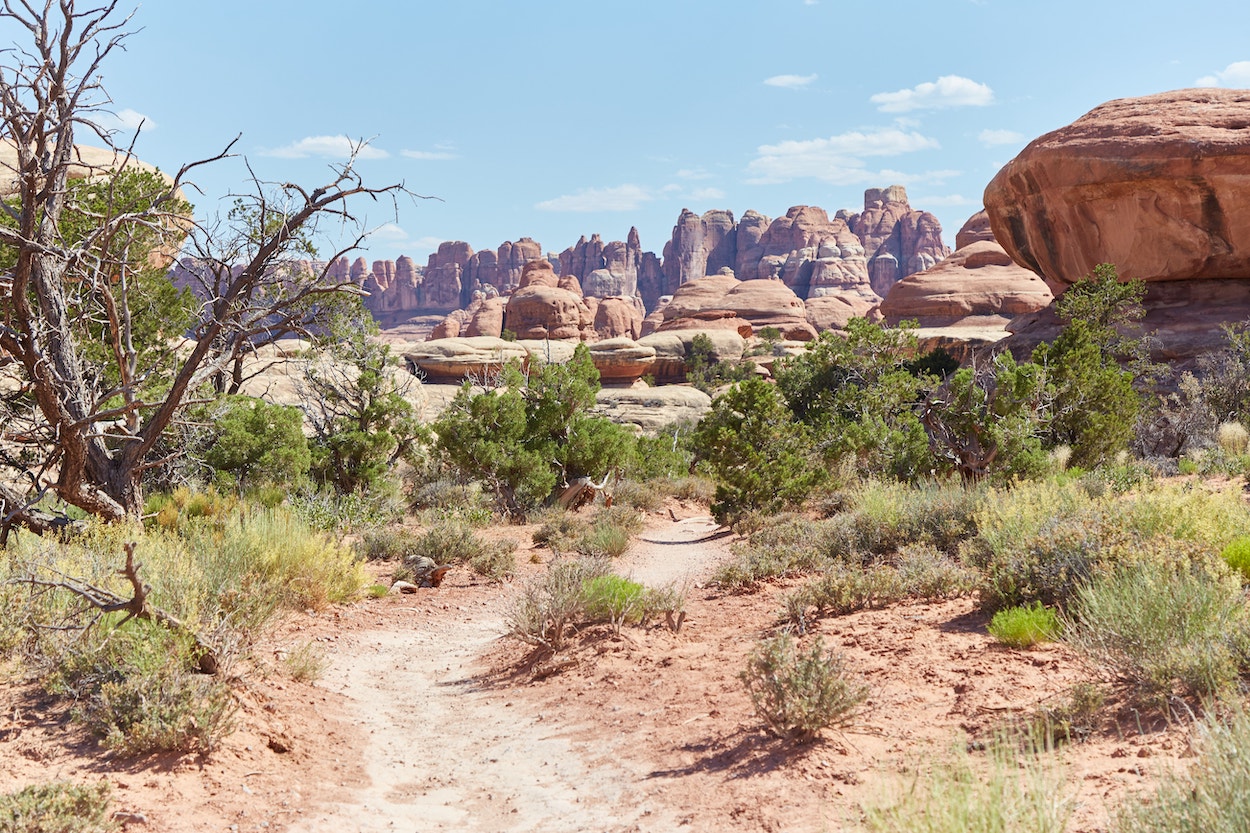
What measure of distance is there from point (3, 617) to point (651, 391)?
1360 inches

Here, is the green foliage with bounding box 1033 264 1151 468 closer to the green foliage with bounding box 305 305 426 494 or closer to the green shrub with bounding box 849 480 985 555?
the green shrub with bounding box 849 480 985 555

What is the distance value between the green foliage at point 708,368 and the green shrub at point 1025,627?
127 feet

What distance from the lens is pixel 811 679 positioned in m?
4.62

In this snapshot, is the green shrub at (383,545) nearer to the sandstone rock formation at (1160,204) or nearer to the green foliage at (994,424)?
the green foliage at (994,424)

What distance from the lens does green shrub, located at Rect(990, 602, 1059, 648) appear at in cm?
561

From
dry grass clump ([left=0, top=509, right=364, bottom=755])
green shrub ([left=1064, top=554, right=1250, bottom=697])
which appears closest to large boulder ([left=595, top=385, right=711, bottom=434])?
dry grass clump ([left=0, top=509, right=364, bottom=755])

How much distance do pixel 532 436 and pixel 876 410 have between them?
637cm

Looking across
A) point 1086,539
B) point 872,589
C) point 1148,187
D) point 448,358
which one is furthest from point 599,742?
point 448,358

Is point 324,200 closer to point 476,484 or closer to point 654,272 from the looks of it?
point 476,484

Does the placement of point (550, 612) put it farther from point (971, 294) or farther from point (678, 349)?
point (971, 294)

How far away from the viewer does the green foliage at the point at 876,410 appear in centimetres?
1409

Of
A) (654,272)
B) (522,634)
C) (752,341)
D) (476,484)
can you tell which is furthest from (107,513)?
(654,272)

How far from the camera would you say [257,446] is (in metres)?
13.8

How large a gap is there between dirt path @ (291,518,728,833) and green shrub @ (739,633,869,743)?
743 millimetres
